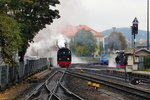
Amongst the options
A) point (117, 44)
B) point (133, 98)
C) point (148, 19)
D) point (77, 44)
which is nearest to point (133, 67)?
point (148, 19)

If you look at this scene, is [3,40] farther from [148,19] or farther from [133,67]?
[148,19]

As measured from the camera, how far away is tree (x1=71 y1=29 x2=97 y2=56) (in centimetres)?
8812

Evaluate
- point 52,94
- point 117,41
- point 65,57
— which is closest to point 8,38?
point 52,94

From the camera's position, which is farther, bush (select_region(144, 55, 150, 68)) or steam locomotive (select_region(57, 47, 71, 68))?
steam locomotive (select_region(57, 47, 71, 68))

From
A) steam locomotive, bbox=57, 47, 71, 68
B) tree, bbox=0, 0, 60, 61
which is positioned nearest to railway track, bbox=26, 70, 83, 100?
tree, bbox=0, 0, 60, 61

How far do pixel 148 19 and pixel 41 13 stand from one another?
849 inches

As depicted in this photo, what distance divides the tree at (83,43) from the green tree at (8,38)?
227 feet

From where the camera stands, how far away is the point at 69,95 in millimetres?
15094

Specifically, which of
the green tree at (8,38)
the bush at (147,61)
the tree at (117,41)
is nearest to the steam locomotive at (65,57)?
the bush at (147,61)

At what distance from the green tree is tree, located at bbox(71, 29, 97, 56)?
6916 cm

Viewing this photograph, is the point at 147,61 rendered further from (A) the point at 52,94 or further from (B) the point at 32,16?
(A) the point at 52,94

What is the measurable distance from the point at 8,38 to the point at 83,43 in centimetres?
7483

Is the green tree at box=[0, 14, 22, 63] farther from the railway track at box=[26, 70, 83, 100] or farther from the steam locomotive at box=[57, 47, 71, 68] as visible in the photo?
the steam locomotive at box=[57, 47, 71, 68]

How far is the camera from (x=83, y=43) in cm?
9138
